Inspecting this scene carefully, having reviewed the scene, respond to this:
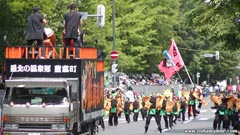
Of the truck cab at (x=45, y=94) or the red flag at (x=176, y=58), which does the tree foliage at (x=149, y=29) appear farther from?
the truck cab at (x=45, y=94)

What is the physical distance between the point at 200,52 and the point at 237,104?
215 feet

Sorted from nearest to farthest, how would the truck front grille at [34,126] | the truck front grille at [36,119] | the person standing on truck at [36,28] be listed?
the truck front grille at [36,119] < the truck front grille at [34,126] < the person standing on truck at [36,28]

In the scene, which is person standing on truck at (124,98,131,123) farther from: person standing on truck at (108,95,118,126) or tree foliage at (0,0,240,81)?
tree foliage at (0,0,240,81)

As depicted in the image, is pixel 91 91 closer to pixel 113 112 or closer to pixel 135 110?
pixel 113 112

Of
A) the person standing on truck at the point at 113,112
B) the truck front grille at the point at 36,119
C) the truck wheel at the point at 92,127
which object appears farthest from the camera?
the person standing on truck at the point at 113,112

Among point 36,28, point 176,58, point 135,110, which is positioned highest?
point 36,28

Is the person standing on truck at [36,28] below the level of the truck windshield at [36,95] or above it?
above

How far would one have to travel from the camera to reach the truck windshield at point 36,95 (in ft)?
66.1

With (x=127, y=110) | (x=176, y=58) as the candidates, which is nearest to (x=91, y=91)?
(x=127, y=110)

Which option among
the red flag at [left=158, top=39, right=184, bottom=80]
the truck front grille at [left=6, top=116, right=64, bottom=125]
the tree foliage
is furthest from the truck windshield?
the red flag at [left=158, top=39, right=184, bottom=80]

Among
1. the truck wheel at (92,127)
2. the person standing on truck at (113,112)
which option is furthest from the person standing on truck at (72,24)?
the person standing on truck at (113,112)

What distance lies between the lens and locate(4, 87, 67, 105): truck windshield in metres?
20.1

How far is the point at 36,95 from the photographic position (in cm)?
2025

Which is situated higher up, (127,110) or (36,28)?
(36,28)
